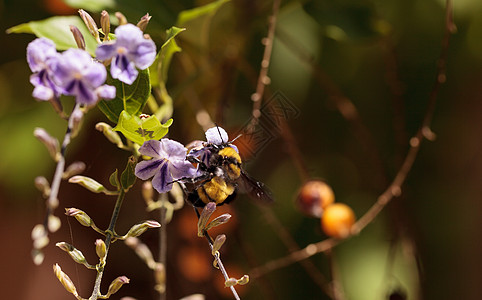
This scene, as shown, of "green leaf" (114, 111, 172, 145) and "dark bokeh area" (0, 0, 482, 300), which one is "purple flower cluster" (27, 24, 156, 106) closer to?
"green leaf" (114, 111, 172, 145)

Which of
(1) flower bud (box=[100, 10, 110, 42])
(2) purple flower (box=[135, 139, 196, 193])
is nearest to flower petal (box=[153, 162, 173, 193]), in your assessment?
(2) purple flower (box=[135, 139, 196, 193])

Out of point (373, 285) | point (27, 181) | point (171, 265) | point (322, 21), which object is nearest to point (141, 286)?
point (171, 265)

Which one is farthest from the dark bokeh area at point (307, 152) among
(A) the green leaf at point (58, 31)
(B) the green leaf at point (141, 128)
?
(B) the green leaf at point (141, 128)

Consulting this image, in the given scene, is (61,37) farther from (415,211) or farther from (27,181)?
(415,211)

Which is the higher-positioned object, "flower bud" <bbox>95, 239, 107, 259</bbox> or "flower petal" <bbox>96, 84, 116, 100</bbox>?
"flower petal" <bbox>96, 84, 116, 100</bbox>

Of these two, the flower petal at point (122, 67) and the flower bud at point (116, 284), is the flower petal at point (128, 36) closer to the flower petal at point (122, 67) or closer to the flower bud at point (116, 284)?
the flower petal at point (122, 67)
